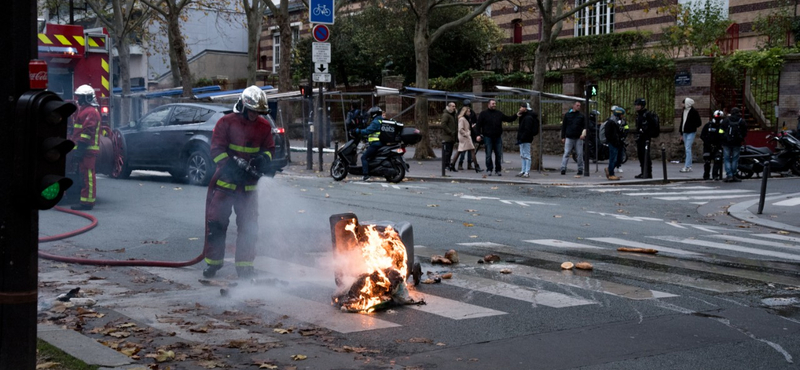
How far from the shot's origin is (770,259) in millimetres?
9766

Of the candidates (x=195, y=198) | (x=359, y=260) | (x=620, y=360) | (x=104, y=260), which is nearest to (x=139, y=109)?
(x=195, y=198)

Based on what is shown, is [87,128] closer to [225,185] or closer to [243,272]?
[225,185]

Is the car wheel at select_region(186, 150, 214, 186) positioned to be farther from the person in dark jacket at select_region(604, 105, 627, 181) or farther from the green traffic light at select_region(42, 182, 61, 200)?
the green traffic light at select_region(42, 182, 61, 200)

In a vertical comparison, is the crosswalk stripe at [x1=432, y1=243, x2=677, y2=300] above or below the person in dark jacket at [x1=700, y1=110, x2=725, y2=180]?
below

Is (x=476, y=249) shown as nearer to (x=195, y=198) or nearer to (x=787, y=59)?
(x=195, y=198)

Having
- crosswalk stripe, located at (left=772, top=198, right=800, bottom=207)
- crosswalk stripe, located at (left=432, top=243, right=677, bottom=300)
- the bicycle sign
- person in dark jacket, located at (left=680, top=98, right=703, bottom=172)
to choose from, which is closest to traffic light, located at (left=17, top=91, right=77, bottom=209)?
crosswalk stripe, located at (left=432, top=243, right=677, bottom=300)

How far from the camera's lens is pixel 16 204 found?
4012mm

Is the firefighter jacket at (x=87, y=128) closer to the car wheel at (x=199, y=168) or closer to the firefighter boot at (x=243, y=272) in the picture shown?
the car wheel at (x=199, y=168)

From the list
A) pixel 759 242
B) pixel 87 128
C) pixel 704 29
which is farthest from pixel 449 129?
pixel 759 242

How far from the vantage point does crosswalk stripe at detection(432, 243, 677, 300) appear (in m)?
7.49

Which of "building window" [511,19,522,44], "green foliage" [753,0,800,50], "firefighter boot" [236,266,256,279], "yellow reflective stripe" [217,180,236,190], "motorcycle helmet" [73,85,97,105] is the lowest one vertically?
"firefighter boot" [236,266,256,279]

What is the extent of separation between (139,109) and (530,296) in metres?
25.7

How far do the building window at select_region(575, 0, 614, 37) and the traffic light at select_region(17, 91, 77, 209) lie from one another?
107 ft

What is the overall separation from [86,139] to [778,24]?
75.3 ft
